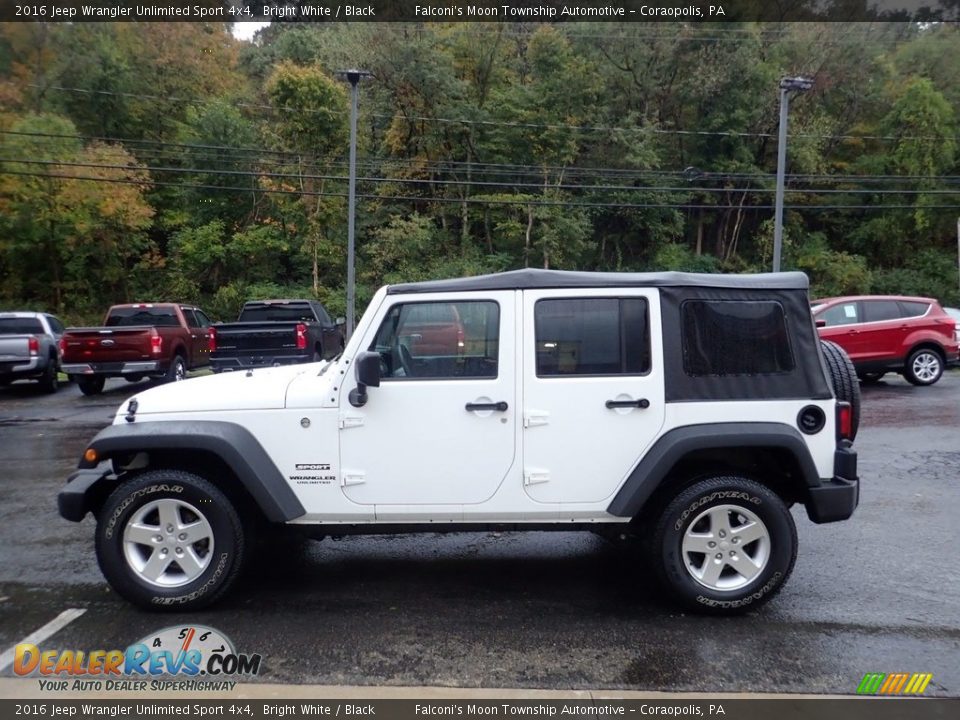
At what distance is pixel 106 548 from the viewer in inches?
170

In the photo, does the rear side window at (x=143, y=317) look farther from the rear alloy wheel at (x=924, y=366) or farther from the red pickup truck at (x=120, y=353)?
the rear alloy wheel at (x=924, y=366)

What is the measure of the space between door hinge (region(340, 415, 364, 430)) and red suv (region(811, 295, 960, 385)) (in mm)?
12775

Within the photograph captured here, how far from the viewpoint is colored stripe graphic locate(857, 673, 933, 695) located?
11.8 ft

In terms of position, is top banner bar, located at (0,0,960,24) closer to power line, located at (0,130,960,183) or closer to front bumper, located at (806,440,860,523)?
power line, located at (0,130,960,183)

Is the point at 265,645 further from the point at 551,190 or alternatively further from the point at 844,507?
the point at 551,190

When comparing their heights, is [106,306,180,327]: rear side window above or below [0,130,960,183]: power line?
below

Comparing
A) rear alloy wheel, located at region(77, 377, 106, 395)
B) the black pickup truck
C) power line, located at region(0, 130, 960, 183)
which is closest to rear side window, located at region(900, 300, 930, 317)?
the black pickup truck

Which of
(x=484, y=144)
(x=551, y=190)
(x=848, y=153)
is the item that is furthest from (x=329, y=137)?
(x=848, y=153)

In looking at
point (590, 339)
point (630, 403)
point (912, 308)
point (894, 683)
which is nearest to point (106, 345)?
point (590, 339)

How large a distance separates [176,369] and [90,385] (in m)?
1.75

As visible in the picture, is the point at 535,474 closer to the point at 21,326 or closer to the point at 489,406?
the point at 489,406

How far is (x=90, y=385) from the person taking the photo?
16031 mm

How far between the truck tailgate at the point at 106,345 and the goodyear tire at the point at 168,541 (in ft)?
38.2
